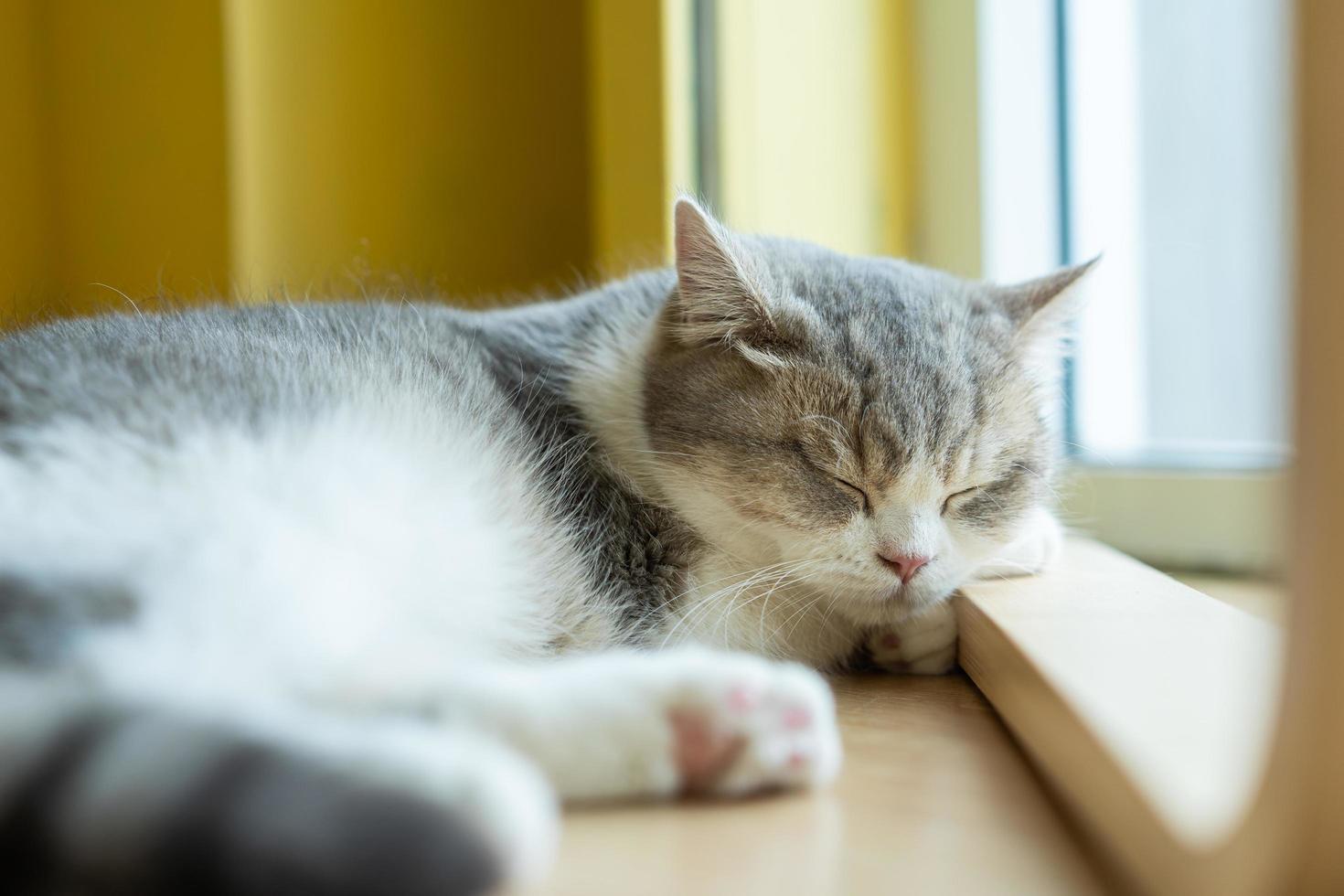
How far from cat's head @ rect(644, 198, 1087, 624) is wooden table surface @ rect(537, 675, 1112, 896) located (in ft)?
0.90

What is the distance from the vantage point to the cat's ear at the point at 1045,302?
130 cm

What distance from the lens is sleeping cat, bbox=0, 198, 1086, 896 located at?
565 millimetres

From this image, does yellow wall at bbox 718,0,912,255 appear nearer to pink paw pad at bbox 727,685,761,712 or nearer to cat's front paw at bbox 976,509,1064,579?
cat's front paw at bbox 976,509,1064,579

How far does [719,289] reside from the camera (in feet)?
3.90

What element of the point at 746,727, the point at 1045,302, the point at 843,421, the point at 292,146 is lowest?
the point at 746,727

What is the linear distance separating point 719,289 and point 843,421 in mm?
195

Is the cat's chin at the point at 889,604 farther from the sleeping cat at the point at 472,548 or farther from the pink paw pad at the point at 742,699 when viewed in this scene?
the pink paw pad at the point at 742,699

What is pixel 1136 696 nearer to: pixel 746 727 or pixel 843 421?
pixel 746 727

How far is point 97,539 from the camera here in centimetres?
76

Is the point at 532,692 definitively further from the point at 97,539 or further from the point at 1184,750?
the point at 1184,750

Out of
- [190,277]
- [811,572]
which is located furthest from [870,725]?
[190,277]

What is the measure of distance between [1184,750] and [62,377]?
0.86 metres

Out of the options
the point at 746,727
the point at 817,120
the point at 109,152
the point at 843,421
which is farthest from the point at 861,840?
the point at 109,152

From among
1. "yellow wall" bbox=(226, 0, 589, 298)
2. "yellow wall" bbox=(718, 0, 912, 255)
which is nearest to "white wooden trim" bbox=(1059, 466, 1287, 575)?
"yellow wall" bbox=(718, 0, 912, 255)
